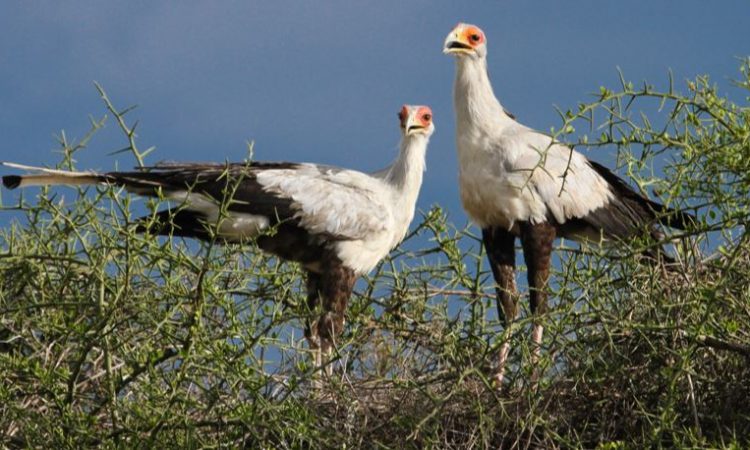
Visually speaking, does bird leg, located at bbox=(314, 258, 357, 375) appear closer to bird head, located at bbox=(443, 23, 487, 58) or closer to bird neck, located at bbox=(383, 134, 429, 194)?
bird neck, located at bbox=(383, 134, 429, 194)

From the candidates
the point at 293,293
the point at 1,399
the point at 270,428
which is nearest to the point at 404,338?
the point at 293,293

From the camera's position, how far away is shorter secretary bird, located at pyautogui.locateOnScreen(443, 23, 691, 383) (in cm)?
726

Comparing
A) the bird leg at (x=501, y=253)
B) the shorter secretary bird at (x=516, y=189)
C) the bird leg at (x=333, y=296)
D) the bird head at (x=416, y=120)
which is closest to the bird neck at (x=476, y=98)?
the shorter secretary bird at (x=516, y=189)

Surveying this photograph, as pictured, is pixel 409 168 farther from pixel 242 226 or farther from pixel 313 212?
pixel 242 226

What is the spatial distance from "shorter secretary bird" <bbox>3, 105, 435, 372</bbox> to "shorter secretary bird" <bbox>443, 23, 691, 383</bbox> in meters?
0.43

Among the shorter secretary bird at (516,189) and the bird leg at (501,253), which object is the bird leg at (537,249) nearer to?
the shorter secretary bird at (516,189)

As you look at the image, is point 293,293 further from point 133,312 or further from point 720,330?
point 720,330

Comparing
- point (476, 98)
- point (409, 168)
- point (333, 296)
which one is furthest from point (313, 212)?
point (476, 98)

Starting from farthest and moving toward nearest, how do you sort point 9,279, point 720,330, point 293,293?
point 293,293
point 9,279
point 720,330

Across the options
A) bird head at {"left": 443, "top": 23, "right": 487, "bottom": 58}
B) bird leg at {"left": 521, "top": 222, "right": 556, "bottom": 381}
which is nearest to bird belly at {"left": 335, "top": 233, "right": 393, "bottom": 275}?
bird leg at {"left": 521, "top": 222, "right": 556, "bottom": 381}

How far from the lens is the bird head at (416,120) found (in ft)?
25.7

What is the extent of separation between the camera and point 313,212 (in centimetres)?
733

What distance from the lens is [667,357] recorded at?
17.9 ft

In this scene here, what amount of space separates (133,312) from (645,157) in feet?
6.76
